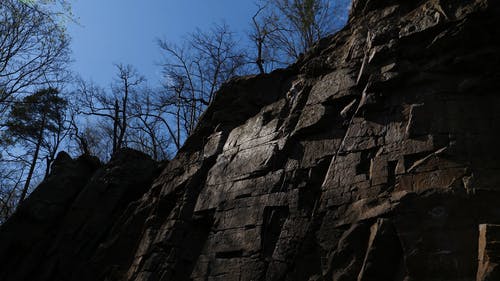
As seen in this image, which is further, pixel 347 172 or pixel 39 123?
pixel 39 123

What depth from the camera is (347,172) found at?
32.4 ft

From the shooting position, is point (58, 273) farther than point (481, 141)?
Yes

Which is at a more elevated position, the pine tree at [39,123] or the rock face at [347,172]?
the pine tree at [39,123]

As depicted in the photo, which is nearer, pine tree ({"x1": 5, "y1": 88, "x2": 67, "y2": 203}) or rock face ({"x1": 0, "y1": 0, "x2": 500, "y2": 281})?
rock face ({"x1": 0, "y1": 0, "x2": 500, "y2": 281})

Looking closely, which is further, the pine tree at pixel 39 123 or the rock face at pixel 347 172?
the pine tree at pixel 39 123

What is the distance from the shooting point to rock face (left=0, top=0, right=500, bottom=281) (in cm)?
834

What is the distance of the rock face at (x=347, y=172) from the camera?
27.4 feet

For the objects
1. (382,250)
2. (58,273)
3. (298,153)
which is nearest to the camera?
(382,250)

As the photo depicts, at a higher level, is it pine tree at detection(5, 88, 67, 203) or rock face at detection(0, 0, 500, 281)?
pine tree at detection(5, 88, 67, 203)

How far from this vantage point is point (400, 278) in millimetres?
8148

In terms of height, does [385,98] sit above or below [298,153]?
above

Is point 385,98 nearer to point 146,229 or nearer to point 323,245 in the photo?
point 323,245

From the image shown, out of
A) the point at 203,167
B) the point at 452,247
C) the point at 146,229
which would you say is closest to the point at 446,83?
the point at 452,247

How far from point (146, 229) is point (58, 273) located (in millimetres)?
3620
